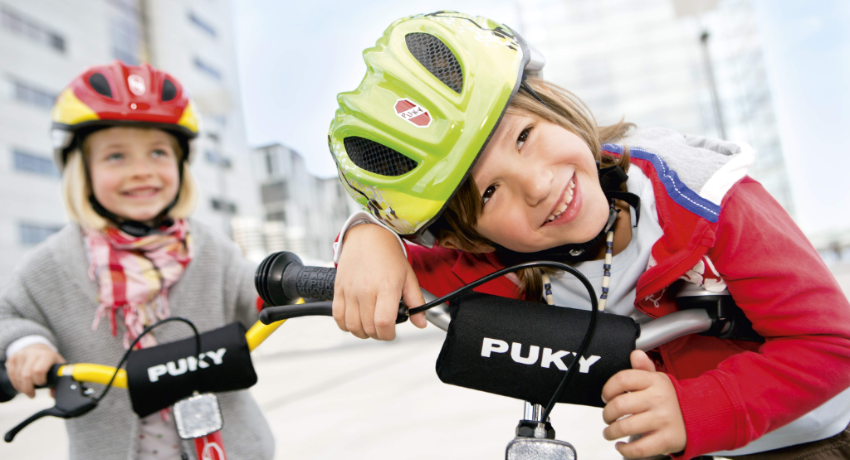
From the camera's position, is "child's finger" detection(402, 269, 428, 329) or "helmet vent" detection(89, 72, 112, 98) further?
"helmet vent" detection(89, 72, 112, 98)

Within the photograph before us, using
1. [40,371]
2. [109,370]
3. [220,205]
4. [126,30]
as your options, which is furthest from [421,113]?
[220,205]

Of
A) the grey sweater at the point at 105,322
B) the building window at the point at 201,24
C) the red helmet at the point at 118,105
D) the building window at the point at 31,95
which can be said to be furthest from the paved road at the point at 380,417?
the building window at the point at 201,24

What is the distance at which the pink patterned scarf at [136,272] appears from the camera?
4.43 ft

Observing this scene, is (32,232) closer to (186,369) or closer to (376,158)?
(186,369)

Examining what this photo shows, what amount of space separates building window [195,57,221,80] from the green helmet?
1517 centimetres

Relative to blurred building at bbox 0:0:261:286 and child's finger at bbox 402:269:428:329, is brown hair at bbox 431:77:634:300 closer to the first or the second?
child's finger at bbox 402:269:428:329

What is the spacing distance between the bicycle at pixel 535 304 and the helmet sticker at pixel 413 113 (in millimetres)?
245

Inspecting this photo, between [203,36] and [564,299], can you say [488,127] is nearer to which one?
[564,299]

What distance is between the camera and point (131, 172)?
1399 mm

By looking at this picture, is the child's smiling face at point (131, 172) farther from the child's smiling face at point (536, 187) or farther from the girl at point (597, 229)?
the child's smiling face at point (536, 187)

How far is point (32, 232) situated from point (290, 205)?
5401 mm

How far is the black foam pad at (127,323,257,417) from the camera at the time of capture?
0.86 m

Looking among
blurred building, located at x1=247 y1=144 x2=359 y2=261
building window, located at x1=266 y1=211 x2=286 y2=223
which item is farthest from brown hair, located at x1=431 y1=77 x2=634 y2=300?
building window, located at x1=266 y1=211 x2=286 y2=223

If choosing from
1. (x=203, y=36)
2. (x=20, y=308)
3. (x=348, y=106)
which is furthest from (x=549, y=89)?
(x=203, y=36)
